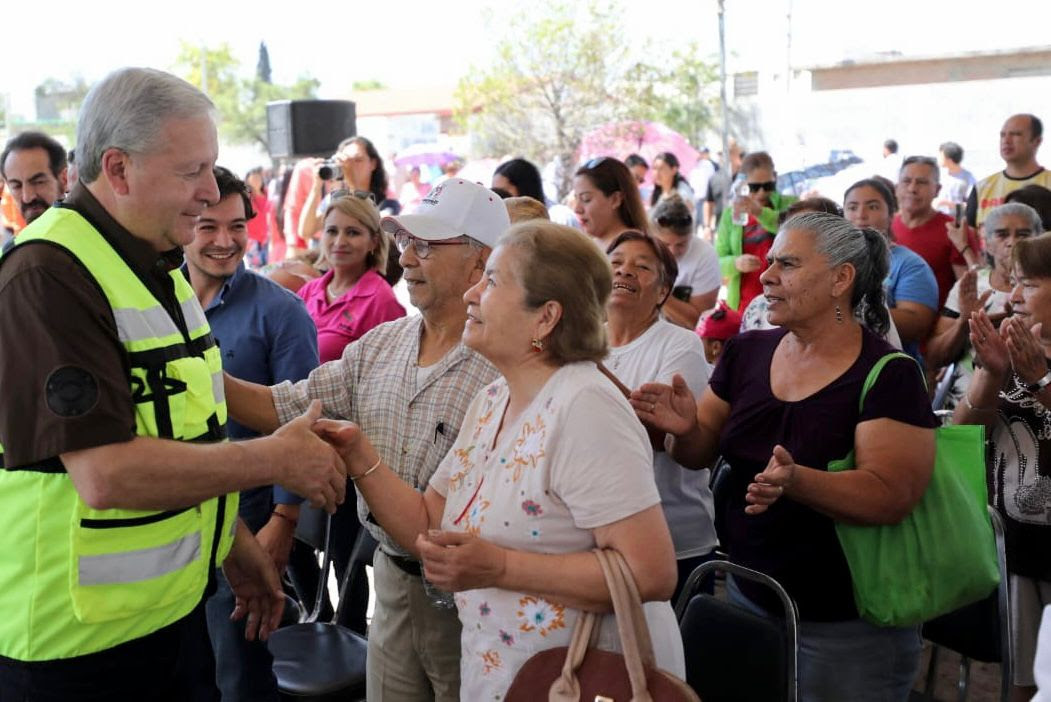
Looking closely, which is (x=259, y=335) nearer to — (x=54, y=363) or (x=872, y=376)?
(x=54, y=363)

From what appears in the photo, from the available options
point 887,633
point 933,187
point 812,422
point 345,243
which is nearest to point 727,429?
point 812,422

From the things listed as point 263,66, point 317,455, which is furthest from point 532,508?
point 263,66

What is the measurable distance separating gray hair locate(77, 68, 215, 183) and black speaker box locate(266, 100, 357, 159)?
7.44 meters

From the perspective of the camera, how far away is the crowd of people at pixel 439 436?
1.85 meters

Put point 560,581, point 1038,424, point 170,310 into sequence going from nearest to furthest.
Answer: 1. point 560,581
2. point 170,310
3. point 1038,424

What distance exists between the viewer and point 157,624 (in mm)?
2004

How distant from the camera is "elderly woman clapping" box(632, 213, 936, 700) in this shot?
2.42 m

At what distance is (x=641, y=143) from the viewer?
16625 mm

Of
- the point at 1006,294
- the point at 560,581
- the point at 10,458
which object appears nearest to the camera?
the point at 10,458

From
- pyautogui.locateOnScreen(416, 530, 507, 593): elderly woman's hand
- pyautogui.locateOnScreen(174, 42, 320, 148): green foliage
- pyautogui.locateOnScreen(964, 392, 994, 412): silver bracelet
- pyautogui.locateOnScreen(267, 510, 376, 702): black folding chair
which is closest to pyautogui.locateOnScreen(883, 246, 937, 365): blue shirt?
pyautogui.locateOnScreen(964, 392, 994, 412): silver bracelet

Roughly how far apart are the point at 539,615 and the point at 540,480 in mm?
254

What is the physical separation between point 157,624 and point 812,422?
154 cm

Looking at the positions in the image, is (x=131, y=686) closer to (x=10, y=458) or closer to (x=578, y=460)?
(x=10, y=458)

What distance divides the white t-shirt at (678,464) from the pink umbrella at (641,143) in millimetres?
12002
